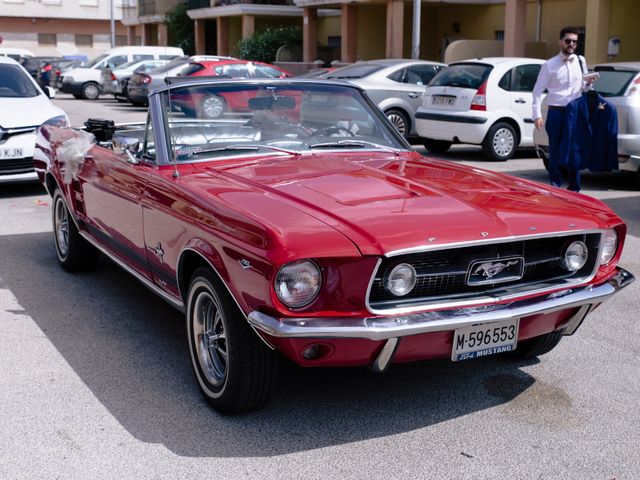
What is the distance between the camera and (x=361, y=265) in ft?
12.5

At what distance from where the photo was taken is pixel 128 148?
5.71 meters

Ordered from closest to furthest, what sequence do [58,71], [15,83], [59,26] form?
1. [15,83]
2. [58,71]
3. [59,26]

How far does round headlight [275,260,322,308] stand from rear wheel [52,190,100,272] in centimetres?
347

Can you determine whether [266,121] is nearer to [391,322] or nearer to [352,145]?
[352,145]

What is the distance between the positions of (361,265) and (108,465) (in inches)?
53.8

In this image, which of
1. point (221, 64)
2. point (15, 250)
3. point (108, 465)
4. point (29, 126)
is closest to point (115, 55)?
point (221, 64)

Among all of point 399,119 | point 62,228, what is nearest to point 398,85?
point 399,119

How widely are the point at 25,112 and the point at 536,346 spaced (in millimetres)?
8159

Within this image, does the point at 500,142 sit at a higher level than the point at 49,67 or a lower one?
lower

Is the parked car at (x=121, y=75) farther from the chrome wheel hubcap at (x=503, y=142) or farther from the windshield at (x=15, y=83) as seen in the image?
the chrome wheel hubcap at (x=503, y=142)

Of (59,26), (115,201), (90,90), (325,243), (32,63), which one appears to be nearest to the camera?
(325,243)

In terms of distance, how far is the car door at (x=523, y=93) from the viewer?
1439 centimetres

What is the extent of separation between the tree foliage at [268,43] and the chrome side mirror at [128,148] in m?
31.1

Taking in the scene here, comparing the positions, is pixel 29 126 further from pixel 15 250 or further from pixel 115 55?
pixel 115 55
